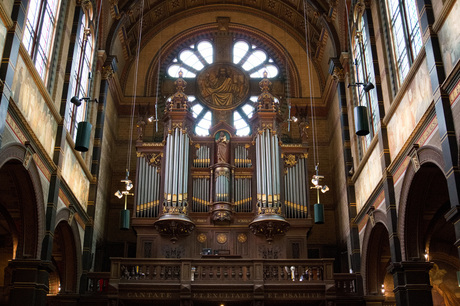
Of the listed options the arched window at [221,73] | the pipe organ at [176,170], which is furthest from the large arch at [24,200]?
the arched window at [221,73]

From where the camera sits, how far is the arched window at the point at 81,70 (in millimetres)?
18269

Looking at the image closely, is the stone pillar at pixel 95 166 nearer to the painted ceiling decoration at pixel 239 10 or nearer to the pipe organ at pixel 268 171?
the painted ceiling decoration at pixel 239 10

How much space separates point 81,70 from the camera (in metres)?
19.3

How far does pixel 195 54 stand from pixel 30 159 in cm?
1381

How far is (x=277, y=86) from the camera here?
1016 inches

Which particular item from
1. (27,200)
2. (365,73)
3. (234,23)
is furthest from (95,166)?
(234,23)

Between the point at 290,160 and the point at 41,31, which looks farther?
the point at 290,160

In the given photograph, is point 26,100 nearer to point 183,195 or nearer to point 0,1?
point 0,1

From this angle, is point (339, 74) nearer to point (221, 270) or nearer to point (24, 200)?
point (221, 270)

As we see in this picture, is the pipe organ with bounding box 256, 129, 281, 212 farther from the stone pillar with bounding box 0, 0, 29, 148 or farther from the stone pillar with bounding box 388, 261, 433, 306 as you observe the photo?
the stone pillar with bounding box 0, 0, 29, 148

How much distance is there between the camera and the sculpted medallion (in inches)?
991

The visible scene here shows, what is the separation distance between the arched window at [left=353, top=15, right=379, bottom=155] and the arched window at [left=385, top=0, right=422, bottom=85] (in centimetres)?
138

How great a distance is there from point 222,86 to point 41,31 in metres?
10.9

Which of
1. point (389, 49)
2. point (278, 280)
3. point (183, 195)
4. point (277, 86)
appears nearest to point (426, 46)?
point (389, 49)
